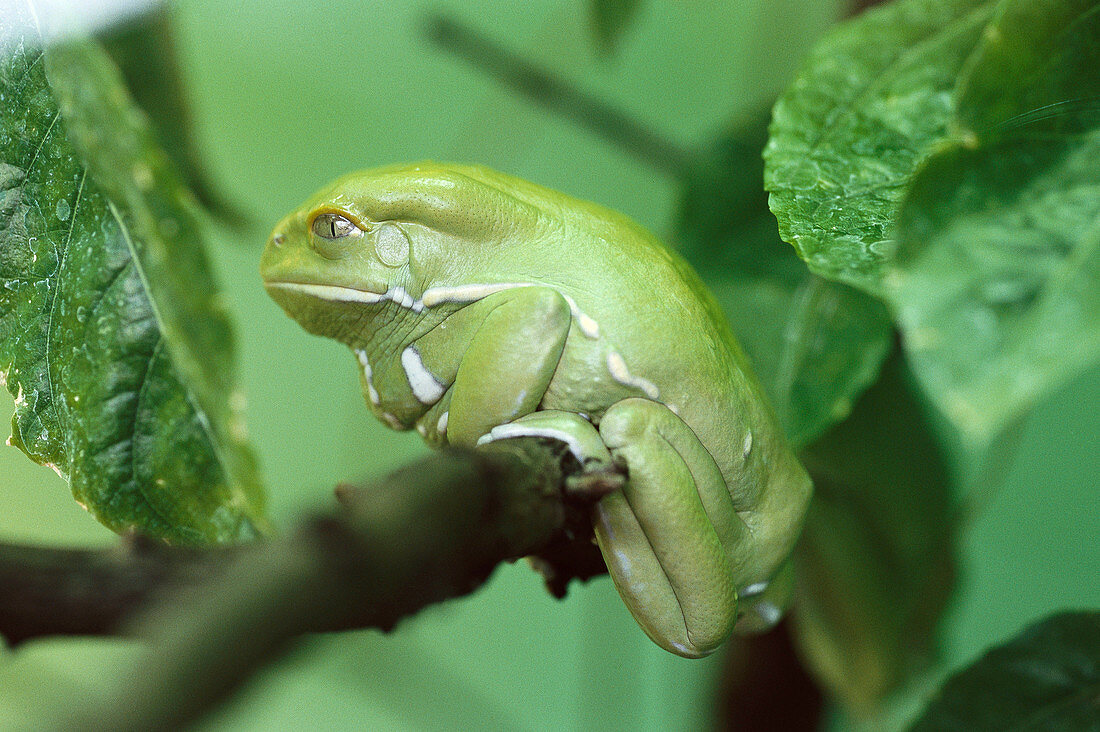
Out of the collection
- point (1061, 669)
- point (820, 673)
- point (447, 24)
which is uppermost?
point (447, 24)

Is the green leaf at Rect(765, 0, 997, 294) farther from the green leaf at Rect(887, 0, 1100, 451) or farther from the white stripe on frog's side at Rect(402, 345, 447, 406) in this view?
the white stripe on frog's side at Rect(402, 345, 447, 406)

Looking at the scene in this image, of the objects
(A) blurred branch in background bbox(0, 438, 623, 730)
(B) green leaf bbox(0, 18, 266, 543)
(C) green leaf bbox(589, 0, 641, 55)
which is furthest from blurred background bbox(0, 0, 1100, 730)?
(A) blurred branch in background bbox(0, 438, 623, 730)

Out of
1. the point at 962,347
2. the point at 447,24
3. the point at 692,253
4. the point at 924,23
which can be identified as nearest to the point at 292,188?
the point at 447,24

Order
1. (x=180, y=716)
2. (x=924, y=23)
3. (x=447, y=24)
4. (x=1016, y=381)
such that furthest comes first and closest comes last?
(x=447, y=24) < (x=924, y=23) < (x=1016, y=381) < (x=180, y=716)

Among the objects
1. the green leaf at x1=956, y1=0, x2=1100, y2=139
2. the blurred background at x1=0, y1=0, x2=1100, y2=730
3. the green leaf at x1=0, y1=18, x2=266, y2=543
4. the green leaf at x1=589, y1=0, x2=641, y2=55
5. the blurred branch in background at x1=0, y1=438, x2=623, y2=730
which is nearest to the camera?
the blurred branch in background at x1=0, y1=438, x2=623, y2=730

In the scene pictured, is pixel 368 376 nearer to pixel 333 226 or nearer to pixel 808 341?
pixel 333 226

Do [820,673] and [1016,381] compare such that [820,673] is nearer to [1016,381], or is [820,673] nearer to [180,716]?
[1016,381]

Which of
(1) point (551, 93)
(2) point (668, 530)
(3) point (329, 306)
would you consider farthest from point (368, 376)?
(1) point (551, 93)
